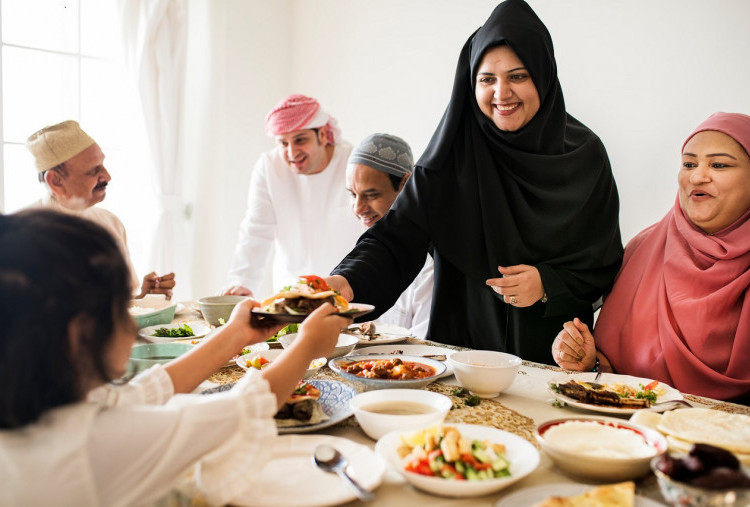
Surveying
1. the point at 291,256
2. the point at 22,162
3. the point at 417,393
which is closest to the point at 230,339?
the point at 417,393

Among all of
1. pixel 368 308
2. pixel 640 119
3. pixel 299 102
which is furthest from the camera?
pixel 299 102

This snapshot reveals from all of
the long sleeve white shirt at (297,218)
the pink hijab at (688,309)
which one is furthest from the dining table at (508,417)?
the long sleeve white shirt at (297,218)

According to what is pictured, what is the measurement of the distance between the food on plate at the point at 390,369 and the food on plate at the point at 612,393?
1.13 feet

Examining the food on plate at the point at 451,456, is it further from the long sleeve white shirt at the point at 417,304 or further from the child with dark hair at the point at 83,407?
the long sleeve white shirt at the point at 417,304

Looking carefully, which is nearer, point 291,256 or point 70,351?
point 70,351

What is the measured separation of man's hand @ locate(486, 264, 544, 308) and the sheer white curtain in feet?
11.9

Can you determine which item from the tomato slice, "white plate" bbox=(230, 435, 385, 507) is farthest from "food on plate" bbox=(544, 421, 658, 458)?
the tomato slice

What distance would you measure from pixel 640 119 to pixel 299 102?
6.74 ft

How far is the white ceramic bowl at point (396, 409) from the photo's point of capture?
1.20m

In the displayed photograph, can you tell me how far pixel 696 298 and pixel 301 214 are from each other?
9.40 feet

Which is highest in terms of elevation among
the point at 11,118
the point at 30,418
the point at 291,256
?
the point at 11,118

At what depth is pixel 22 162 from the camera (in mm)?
4309

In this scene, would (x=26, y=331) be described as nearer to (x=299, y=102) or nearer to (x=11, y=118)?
(x=299, y=102)

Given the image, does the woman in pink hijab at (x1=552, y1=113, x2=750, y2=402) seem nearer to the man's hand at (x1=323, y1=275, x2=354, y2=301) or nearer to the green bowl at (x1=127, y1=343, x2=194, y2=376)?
the man's hand at (x1=323, y1=275, x2=354, y2=301)
